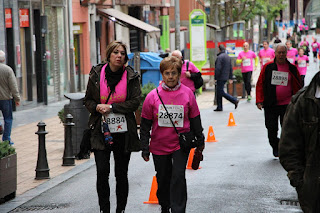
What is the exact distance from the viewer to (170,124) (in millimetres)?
7043

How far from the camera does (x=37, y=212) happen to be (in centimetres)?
846

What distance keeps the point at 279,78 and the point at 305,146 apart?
629cm

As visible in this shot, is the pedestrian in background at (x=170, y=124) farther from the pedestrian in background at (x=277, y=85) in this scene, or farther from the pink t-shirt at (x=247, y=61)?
the pink t-shirt at (x=247, y=61)

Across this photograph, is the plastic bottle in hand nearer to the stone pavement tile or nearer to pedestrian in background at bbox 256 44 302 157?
the stone pavement tile

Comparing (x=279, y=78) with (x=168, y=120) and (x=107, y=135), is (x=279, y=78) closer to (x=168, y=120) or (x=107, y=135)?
(x=168, y=120)

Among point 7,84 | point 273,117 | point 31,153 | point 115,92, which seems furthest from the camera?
point 7,84

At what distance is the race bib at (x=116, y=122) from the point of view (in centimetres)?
→ 714

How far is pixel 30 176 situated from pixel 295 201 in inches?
161

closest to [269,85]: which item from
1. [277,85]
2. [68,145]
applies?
[277,85]

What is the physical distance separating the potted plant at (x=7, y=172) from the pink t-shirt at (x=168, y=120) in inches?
96.5

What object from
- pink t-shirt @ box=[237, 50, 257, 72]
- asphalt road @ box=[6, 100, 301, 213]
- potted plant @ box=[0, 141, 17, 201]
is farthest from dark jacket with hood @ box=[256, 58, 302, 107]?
pink t-shirt @ box=[237, 50, 257, 72]

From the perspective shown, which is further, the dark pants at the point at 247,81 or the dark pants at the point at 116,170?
the dark pants at the point at 247,81

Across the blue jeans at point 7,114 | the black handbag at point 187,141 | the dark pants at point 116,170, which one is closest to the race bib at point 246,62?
the blue jeans at point 7,114

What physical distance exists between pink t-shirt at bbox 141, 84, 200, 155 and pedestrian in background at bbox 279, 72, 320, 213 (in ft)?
7.78
